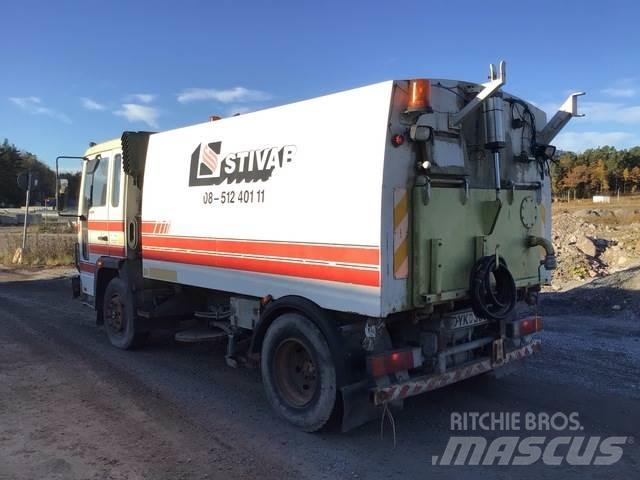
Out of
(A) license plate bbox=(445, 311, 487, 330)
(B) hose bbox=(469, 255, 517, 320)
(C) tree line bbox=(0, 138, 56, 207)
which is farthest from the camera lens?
(C) tree line bbox=(0, 138, 56, 207)

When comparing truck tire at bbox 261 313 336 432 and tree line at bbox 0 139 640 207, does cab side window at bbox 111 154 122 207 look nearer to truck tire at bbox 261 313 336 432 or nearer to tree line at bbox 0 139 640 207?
truck tire at bbox 261 313 336 432

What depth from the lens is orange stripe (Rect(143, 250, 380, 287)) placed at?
4281mm

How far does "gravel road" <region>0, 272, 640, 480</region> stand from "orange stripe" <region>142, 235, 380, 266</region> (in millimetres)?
1530

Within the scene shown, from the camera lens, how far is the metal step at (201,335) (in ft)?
21.5

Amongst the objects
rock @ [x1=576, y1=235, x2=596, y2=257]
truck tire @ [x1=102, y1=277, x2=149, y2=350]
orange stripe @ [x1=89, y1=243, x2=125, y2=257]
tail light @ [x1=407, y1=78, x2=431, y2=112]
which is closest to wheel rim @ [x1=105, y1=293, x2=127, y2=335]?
truck tire @ [x1=102, y1=277, x2=149, y2=350]

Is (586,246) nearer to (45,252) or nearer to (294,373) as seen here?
(294,373)

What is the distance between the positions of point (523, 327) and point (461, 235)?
4.65 feet

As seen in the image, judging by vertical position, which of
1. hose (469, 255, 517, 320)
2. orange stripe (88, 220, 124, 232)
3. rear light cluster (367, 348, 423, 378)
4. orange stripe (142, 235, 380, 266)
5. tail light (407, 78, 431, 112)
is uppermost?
tail light (407, 78, 431, 112)

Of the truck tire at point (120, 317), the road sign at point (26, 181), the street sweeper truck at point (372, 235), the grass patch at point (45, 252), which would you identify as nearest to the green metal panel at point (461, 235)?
the street sweeper truck at point (372, 235)

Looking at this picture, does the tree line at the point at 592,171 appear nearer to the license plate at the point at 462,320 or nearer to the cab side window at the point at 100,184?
the cab side window at the point at 100,184

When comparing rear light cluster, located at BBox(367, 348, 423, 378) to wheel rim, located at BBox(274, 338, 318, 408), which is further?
wheel rim, located at BBox(274, 338, 318, 408)

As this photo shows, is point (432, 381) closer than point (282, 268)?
Yes

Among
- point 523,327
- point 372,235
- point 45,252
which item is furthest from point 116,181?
point 45,252

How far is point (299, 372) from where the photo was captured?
4.96 metres
